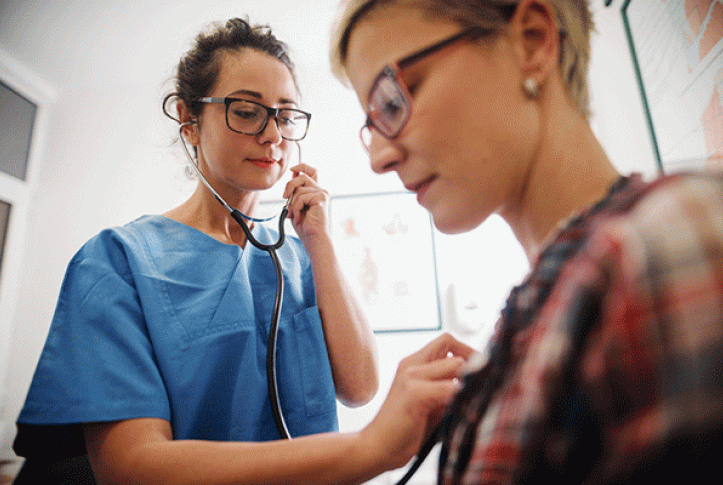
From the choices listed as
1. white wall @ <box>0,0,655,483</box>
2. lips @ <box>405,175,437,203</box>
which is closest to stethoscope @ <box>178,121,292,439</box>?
lips @ <box>405,175,437,203</box>

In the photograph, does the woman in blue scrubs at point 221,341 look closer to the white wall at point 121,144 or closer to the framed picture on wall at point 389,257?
the framed picture on wall at point 389,257

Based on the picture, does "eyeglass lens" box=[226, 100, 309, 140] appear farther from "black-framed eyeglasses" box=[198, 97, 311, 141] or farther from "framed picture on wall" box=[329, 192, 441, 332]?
"framed picture on wall" box=[329, 192, 441, 332]

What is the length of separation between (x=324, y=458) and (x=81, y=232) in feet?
8.90

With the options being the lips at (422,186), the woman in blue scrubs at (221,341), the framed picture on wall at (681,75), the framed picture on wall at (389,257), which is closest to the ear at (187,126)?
the woman in blue scrubs at (221,341)

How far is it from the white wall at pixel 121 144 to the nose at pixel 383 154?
1742 mm

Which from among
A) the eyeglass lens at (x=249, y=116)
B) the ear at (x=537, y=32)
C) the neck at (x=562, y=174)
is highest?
the eyeglass lens at (x=249, y=116)

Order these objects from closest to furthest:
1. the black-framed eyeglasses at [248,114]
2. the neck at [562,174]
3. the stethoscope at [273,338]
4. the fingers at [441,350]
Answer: the neck at [562,174]
the fingers at [441,350]
the stethoscope at [273,338]
the black-framed eyeglasses at [248,114]

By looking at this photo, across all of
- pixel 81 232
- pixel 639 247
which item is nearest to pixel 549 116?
pixel 639 247

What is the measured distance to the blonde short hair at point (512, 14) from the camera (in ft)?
1.52

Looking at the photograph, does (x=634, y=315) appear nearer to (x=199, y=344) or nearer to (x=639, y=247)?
(x=639, y=247)

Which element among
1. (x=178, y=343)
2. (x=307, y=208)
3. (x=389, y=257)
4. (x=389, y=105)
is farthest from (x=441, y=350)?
(x=389, y=257)

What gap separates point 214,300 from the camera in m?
0.74

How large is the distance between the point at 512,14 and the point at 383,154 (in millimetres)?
230

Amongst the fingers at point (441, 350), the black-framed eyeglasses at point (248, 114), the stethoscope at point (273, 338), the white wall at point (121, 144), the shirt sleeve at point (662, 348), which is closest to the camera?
the shirt sleeve at point (662, 348)
